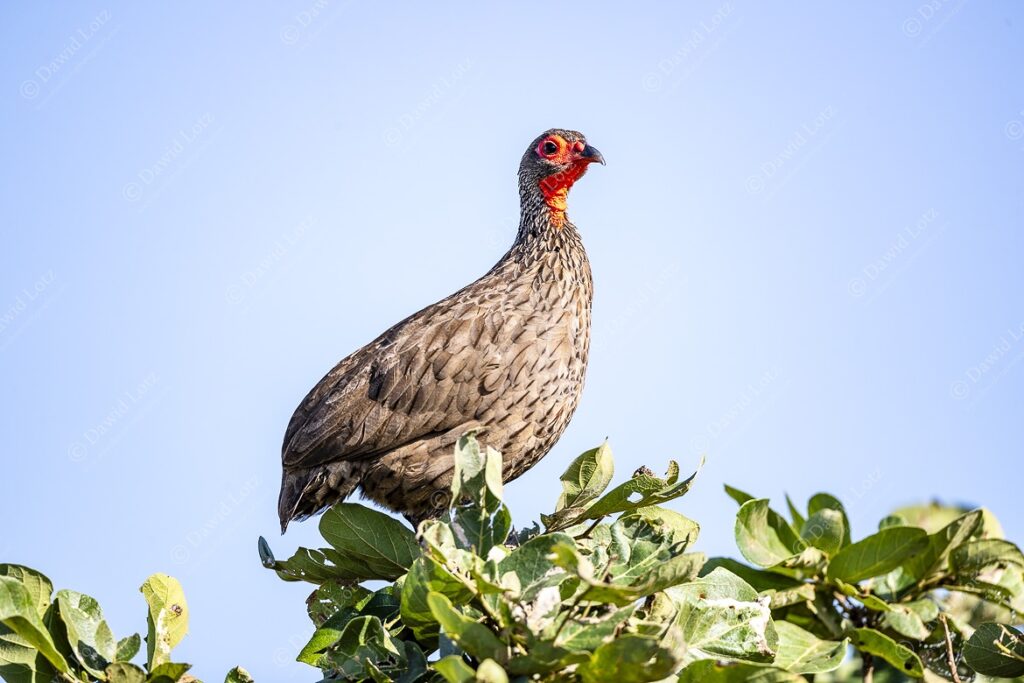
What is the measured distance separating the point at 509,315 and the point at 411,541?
2863 millimetres

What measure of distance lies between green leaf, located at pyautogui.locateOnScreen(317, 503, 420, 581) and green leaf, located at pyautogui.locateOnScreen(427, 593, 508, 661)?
932mm

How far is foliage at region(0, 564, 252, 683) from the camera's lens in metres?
3.02

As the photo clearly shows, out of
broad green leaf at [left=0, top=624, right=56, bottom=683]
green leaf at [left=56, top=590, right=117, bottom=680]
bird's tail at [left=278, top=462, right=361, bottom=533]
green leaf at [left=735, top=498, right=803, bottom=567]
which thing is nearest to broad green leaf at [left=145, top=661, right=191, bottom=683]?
green leaf at [left=56, top=590, right=117, bottom=680]

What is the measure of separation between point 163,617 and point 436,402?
2.83 metres

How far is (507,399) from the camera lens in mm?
5852

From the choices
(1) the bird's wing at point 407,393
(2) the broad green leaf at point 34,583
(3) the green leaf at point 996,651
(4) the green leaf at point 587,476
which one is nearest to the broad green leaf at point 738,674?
(3) the green leaf at point 996,651

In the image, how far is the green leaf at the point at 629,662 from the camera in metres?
2.26

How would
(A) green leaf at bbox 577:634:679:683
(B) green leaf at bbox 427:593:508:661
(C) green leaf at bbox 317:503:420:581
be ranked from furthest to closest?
(C) green leaf at bbox 317:503:420:581
(B) green leaf at bbox 427:593:508:661
(A) green leaf at bbox 577:634:679:683

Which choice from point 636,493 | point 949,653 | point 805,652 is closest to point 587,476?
point 636,493

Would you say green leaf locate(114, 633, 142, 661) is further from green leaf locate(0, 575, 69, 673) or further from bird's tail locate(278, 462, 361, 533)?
bird's tail locate(278, 462, 361, 533)

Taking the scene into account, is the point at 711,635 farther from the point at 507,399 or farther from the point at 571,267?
the point at 571,267

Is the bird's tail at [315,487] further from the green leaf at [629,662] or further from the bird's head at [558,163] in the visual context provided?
the green leaf at [629,662]

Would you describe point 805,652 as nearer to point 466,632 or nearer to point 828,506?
point 828,506

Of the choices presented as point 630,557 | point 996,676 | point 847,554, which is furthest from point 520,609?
point 996,676
